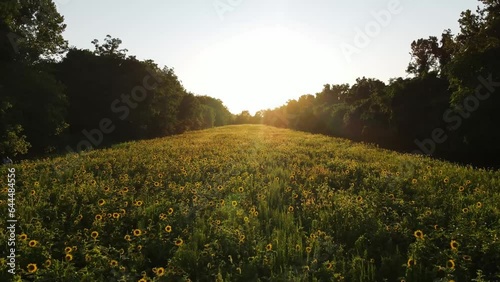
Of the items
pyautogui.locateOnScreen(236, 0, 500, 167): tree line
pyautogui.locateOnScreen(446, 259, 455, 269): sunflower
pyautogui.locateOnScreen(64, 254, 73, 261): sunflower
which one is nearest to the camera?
pyautogui.locateOnScreen(446, 259, 455, 269): sunflower

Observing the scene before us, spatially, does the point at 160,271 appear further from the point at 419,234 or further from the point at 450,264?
the point at 419,234

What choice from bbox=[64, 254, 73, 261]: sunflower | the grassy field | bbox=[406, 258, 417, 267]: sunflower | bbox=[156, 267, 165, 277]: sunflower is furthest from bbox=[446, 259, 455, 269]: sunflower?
bbox=[64, 254, 73, 261]: sunflower

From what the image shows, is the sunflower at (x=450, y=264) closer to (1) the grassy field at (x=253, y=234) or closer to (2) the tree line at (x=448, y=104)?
(1) the grassy field at (x=253, y=234)

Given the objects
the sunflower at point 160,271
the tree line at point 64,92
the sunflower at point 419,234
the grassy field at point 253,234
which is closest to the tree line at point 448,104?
the grassy field at point 253,234

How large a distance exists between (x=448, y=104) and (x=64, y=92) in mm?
42871

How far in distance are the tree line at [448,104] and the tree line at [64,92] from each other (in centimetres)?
3191

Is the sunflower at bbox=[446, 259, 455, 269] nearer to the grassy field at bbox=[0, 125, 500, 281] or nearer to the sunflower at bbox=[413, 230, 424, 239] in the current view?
the grassy field at bbox=[0, 125, 500, 281]

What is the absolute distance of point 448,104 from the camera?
29.9 m

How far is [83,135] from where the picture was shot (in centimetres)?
3916

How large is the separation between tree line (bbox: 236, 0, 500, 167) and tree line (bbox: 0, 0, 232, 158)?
105 ft

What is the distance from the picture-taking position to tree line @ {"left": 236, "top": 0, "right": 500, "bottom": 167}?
2209 cm

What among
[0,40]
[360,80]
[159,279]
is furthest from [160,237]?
[360,80]

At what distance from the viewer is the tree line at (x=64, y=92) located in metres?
24.6

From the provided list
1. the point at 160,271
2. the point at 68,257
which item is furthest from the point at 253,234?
the point at 68,257
